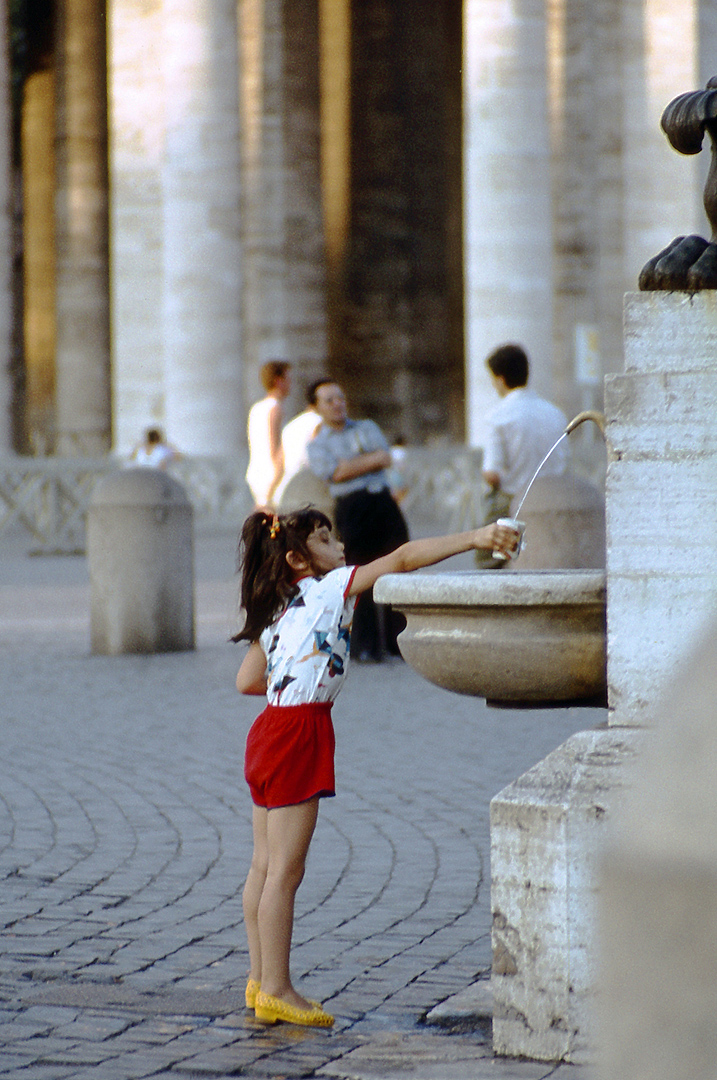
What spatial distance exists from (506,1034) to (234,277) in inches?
910

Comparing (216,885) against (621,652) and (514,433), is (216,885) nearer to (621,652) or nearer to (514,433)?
(621,652)

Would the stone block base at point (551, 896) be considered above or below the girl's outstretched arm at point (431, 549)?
below

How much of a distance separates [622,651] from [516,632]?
A: 0.27 m

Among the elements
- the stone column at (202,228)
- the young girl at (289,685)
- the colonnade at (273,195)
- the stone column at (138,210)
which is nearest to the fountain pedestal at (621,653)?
the young girl at (289,685)

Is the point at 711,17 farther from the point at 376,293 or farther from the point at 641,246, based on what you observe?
the point at 376,293

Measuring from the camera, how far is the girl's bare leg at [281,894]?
418cm

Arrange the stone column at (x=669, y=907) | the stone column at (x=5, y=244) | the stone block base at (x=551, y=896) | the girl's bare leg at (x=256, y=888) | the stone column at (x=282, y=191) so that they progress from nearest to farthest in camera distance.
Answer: the stone column at (x=669, y=907) < the stone block base at (x=551, y=896) < the girl's bare leg at (x=256, y=888) < the stone column at (x=5, y=244) < the stone column at (x=282, y=191)

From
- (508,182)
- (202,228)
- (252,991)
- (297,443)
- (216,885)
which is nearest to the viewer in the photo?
(252,991)

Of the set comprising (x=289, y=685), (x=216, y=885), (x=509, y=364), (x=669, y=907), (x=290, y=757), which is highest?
(x=509, y=364)

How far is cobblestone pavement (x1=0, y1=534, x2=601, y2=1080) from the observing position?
159 inches

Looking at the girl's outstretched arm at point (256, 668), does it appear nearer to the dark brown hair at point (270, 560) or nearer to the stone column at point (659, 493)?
the dark brown hair at point (270, 560)

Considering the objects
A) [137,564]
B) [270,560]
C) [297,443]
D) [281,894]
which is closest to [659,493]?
[270,560]

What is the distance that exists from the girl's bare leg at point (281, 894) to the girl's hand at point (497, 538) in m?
0.71

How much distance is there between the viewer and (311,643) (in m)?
4.31
